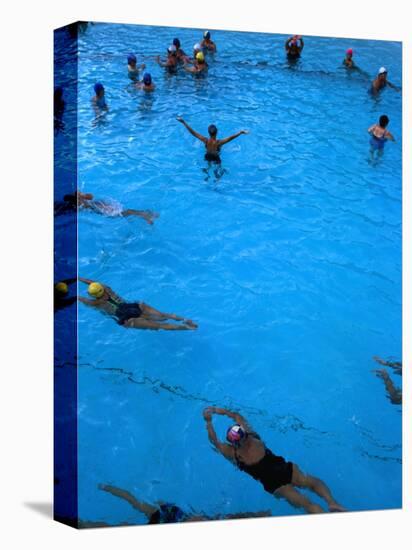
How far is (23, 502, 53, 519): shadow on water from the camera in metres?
10.6

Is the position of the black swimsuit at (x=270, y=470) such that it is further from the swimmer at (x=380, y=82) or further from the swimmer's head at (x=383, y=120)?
the swimmer at (x=380, y=82)

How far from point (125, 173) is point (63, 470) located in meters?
3.22

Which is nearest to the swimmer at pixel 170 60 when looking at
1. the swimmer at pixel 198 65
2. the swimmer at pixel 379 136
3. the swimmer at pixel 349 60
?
the swimmer at pixel 198 65

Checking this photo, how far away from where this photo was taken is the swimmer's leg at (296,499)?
1040 cm

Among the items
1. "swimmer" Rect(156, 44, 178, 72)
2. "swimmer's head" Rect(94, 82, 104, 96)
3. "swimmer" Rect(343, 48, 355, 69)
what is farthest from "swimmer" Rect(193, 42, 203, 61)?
"swimmer" Rect(343, 48, 355, 69)

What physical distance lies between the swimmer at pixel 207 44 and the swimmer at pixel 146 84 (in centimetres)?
75

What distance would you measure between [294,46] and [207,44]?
3.44ft

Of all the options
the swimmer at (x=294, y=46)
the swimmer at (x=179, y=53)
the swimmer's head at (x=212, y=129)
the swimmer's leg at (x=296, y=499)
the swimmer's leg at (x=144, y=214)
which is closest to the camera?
the swimmer's leg at (x=144, y=214)

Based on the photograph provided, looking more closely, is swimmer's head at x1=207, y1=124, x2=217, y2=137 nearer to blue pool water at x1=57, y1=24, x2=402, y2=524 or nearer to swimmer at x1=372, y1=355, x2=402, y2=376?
blue pool water at x1=57, y1=24, x2=402, y2=524

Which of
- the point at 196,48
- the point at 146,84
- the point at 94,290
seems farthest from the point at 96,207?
the point at 196,48

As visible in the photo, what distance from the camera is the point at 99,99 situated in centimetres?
1012

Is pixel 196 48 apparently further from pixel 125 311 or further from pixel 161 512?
pixel 161 512

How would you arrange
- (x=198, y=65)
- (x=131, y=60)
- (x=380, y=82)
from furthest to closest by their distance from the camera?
(x=380, y=82) → (x=198, y=65) → (x=131, y=60)

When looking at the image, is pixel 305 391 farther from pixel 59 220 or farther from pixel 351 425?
pixel 59 220
